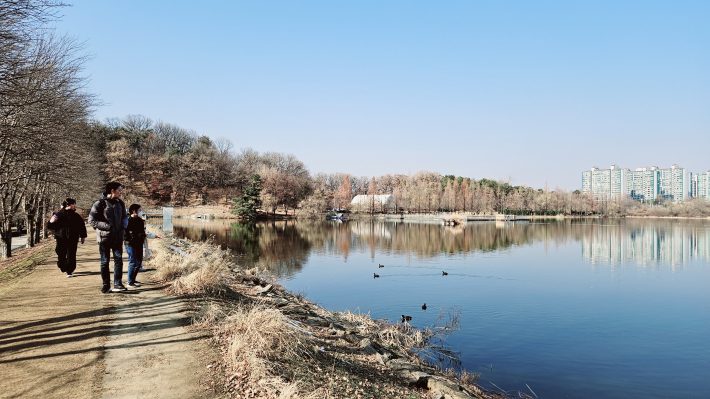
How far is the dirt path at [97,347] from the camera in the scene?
421cm

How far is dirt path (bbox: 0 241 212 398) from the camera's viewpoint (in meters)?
4.21


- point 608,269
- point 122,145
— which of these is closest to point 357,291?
point 608,269

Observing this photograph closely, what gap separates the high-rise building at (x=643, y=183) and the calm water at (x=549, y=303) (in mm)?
179130

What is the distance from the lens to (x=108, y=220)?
7.54 m

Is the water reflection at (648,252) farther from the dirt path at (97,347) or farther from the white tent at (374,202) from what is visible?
the white tent at (374,202)

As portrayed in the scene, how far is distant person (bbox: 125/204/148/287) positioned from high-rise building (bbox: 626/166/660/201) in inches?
8003

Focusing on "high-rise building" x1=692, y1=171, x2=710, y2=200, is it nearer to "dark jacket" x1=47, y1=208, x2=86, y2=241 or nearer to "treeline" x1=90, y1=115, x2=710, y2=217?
"treeline" x1=90, y1=115, x2=710, y2=217

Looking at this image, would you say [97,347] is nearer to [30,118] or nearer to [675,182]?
[30,118]

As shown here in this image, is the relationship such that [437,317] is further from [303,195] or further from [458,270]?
[303,195]

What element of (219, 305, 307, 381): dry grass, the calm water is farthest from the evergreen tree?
(219, 305, 307, 381): dry grass

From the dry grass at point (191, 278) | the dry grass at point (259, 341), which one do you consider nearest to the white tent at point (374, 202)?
the dry grass at point (191, 278)

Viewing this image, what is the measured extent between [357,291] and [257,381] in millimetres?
11189

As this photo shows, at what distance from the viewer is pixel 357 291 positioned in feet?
50.8

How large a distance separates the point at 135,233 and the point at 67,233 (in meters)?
2.05
